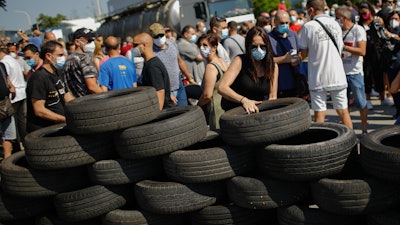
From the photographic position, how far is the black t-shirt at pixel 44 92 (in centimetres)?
503

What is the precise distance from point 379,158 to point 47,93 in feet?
12.1

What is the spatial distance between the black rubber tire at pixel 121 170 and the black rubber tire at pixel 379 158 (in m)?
1.72

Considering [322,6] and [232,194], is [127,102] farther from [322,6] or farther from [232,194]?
[322,6]

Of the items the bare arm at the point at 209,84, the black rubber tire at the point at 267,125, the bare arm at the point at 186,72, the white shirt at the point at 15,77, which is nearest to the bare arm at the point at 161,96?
the bare arm at the point at 209,84

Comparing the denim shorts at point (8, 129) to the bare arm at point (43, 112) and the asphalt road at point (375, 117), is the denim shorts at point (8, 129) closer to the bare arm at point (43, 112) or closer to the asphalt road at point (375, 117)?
the bare arm at point (43, 112)

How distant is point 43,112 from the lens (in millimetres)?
5043

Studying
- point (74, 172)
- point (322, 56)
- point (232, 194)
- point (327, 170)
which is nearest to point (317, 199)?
point (327, 170)

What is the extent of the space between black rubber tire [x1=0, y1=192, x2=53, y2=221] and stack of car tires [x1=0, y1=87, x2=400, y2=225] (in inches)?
1.8

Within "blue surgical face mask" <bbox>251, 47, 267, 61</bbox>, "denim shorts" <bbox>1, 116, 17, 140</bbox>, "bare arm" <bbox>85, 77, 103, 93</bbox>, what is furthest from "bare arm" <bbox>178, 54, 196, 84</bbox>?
"blue surgical face mask" <bbox>251, 47, 267, 61</bbox>

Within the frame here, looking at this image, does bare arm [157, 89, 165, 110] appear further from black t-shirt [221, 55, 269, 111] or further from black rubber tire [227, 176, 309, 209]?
black rubber tire [227, 176, 309, 209]

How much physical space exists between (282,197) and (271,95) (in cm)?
148

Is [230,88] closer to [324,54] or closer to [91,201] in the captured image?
[91,201]

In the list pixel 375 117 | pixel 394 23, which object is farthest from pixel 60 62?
pixel 394 23

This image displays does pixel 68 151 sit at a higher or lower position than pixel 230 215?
higher
